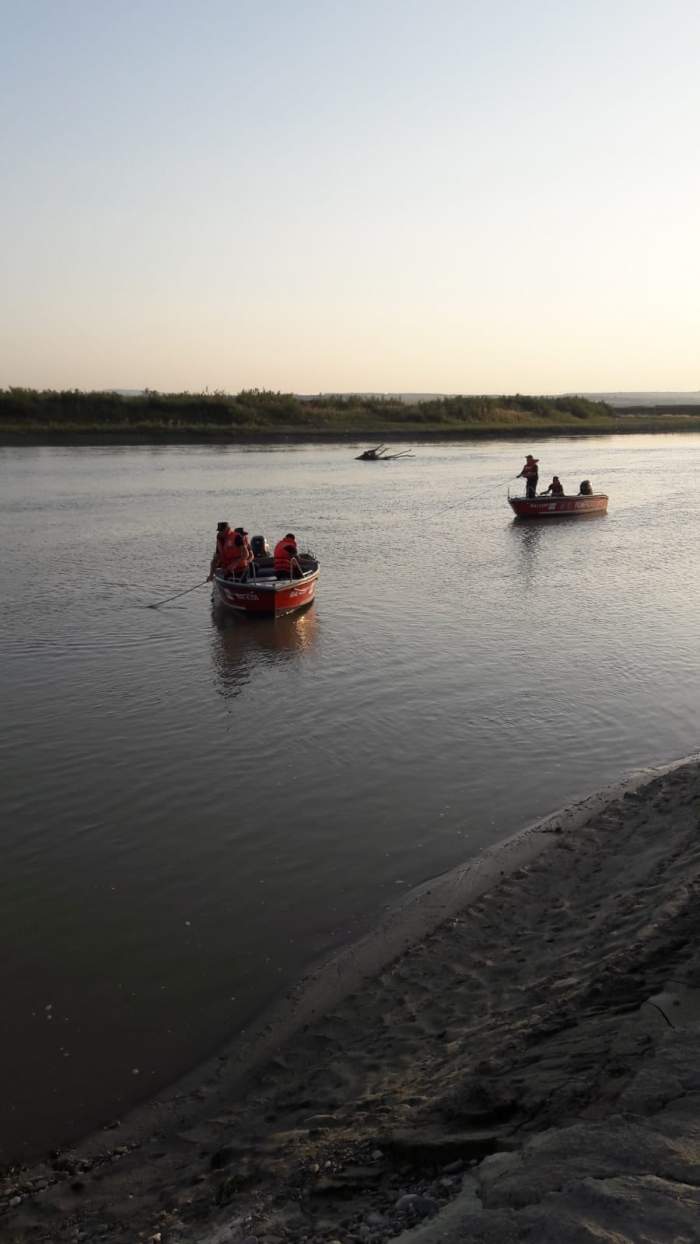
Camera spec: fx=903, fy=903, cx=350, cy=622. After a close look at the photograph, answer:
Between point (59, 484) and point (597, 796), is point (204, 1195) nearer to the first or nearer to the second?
point (597, 796)

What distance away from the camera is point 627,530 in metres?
33.4

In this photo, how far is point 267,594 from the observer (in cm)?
1872

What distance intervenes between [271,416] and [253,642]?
2669 inches

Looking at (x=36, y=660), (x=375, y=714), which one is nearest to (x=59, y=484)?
(x=36, y=660)

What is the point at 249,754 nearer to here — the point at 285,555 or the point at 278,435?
the point at 285,555

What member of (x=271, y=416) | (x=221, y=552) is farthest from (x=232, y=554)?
(x=271, y=416)

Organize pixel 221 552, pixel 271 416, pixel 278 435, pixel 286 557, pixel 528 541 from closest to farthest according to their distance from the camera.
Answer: pixel 286 557, pixel 221 552, pixel 528 541, pixel 278 435, pixel 271 416

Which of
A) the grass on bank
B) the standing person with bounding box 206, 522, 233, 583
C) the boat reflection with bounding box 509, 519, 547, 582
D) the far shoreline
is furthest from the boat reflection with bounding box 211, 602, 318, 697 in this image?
the grass on bank

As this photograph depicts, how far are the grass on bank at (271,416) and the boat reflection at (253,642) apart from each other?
58.1 m

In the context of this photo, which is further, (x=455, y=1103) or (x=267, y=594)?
(x=267, y=594)

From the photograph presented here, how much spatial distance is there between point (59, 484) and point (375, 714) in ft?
120

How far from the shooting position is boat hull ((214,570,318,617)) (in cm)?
1869

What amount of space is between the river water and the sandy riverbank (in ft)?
1.84

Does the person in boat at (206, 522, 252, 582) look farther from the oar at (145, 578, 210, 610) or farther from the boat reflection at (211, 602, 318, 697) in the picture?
the boat reflection at (211, 602, 318, 697)
